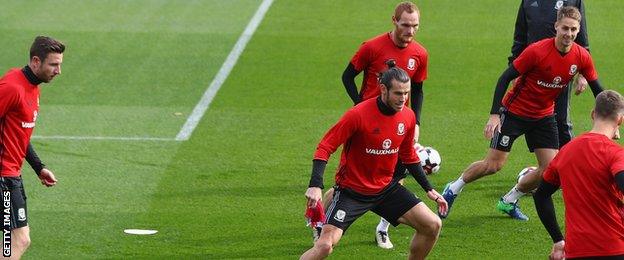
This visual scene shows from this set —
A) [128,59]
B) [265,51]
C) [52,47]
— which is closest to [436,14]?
[265,51]

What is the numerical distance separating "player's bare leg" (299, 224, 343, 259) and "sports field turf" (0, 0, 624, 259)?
169 cm

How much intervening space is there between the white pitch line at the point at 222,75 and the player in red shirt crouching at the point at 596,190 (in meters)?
9.05

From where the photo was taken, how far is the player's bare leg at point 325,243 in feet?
34.5

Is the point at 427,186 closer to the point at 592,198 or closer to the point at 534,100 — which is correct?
the point at 592,198

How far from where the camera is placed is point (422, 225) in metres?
11.0

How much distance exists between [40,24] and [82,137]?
7792 millimetres

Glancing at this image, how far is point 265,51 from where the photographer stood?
75.4 feet

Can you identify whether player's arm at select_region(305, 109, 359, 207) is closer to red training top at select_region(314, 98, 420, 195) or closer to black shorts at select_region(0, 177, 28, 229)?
red training top at select_region(314, 98, 420, 195)

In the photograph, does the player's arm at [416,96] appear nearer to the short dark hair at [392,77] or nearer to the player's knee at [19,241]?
the short dark hair at [392,77]

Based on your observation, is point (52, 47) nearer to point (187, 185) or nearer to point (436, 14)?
point (187, 185)

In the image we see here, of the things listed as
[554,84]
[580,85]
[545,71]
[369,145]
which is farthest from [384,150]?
[580,85]

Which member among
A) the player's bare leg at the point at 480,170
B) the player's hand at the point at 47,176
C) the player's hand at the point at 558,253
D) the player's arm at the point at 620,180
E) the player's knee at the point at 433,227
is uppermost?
the player's arm at the point at 620,180

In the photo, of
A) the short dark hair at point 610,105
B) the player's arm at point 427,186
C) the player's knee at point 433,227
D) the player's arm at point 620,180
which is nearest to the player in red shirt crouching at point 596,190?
the short dark hair at point 610,105

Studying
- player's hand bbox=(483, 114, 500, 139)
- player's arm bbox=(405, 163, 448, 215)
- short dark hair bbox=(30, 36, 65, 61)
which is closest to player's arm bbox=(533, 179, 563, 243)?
player's arm bbox=(405, 163, 448, 215)
